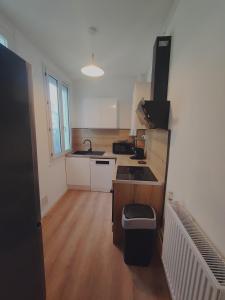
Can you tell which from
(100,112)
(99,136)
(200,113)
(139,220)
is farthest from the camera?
(99,136)

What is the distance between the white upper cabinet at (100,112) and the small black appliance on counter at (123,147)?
0.46 m

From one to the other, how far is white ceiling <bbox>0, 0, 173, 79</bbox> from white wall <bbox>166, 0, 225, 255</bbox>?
1.30 ft

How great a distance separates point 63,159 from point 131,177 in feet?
6.31

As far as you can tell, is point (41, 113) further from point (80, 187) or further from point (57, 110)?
point (80, 187)

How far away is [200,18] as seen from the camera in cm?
103

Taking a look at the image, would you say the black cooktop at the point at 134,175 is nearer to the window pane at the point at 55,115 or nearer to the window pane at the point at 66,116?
the window pane at the point at 55,115

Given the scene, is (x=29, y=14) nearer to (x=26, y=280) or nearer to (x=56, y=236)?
(x=26, y=280)

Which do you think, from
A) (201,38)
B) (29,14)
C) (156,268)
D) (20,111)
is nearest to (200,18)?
(201,38)

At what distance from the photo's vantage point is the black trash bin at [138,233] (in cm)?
146

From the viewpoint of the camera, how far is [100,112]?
353 cm

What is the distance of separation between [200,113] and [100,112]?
108 inches

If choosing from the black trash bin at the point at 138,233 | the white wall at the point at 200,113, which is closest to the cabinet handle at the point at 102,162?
the black trash bin at the point at 138,233

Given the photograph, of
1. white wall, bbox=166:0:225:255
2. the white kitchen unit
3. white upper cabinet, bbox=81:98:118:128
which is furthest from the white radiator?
white upper cabinet, bbox=81:98:118:128

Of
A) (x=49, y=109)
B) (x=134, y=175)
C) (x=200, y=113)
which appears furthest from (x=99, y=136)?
(x=200, y=113)
